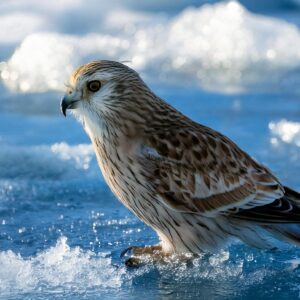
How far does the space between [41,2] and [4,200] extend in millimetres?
5797

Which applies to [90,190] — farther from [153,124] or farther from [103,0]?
[103,0]

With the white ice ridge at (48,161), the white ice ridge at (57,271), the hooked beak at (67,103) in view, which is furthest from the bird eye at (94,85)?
the white ice ridge at (48,161)

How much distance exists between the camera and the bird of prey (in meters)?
5.20

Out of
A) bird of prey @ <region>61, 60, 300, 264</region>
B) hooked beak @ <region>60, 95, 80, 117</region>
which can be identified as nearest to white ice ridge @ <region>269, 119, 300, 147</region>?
bird of prey @ <region>61, 60, 300, 264</region>

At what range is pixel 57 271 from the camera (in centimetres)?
514

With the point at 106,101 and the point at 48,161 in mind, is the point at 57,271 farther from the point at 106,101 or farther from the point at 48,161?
the point at 48,161

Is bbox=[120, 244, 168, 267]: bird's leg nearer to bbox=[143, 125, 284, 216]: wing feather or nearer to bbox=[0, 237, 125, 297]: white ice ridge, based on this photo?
bbox=[0, 237, 125, 297]: white ice ridge

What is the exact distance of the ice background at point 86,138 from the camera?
5.06 metres

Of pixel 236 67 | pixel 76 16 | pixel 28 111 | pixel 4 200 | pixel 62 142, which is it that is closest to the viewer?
pixel 4 200

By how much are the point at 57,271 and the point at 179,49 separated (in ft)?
18.5

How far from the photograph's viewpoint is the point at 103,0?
39.2 ft

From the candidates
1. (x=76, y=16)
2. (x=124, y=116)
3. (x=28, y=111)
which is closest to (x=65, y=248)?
(x=124, y=116)

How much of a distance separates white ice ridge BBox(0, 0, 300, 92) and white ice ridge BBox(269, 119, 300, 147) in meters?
1.33

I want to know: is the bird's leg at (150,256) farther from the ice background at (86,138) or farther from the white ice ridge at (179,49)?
the white ice ridge at (179,49)
